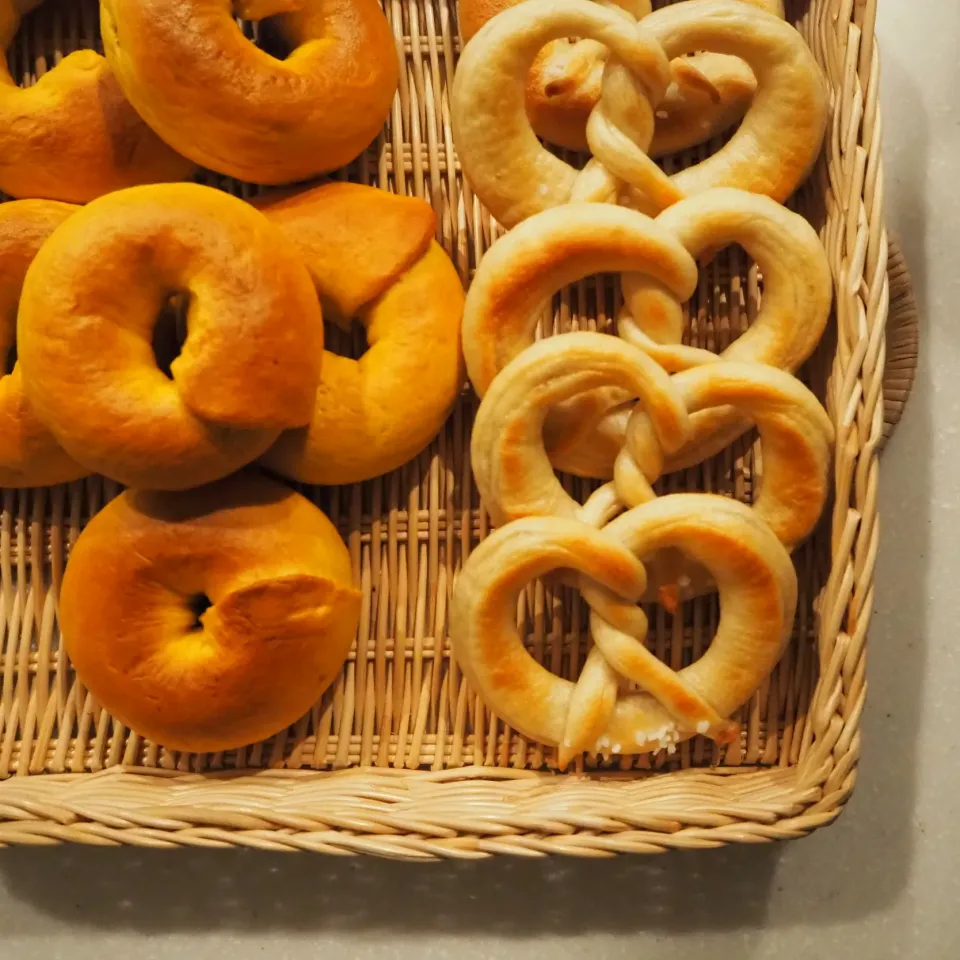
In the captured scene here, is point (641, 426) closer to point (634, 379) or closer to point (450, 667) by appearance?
point (634, 379)

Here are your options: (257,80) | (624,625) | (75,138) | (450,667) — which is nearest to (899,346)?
(624,625)

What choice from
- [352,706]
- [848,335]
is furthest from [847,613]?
[352,706]

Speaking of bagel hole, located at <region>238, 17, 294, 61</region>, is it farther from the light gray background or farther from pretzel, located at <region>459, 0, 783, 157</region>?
the light gray background

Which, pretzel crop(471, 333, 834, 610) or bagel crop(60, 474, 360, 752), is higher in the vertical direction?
pretzel crop(471, 333, 834, 610)

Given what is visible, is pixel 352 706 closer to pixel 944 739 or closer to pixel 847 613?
pixel 847 613

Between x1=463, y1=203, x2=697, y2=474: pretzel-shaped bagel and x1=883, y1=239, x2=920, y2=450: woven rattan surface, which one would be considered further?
x1=883, y1=239, x2=920, y2=450: woven rattan surface

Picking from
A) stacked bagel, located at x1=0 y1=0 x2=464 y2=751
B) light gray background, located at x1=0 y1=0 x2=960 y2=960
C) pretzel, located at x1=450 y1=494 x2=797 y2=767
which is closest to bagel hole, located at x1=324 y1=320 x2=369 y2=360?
stacked bagel, located at x1=0 y1=0 x2=464 y2=751

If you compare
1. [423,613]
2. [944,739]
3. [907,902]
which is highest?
[423,613]

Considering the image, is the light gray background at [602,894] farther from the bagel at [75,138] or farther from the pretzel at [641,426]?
the bagel at [75,138]
